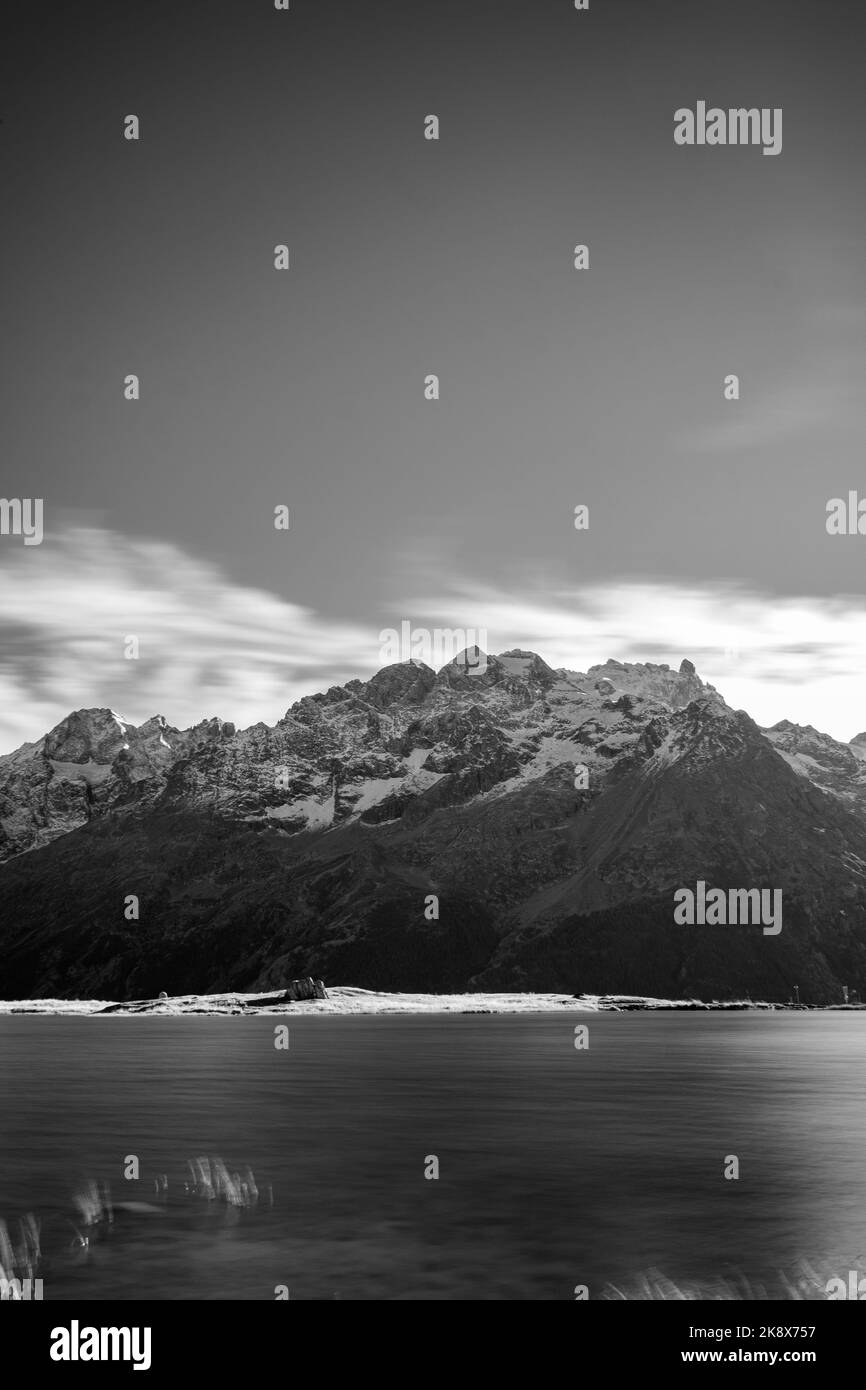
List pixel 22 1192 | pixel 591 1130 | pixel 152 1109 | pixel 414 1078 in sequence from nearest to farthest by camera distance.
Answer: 1. pixel 22 1192
2. pixel 591 1130
3. pixel 152 1109
4. pixel 414 1078

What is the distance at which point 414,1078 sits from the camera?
397 feet

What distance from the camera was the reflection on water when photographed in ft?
129

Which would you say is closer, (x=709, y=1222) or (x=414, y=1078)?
(x=709, y=1222)

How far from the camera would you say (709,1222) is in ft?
156

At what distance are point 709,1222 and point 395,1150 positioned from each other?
22.8m

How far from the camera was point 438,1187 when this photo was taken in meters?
54.8

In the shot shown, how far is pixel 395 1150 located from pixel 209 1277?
2949cm

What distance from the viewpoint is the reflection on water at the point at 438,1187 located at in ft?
129
